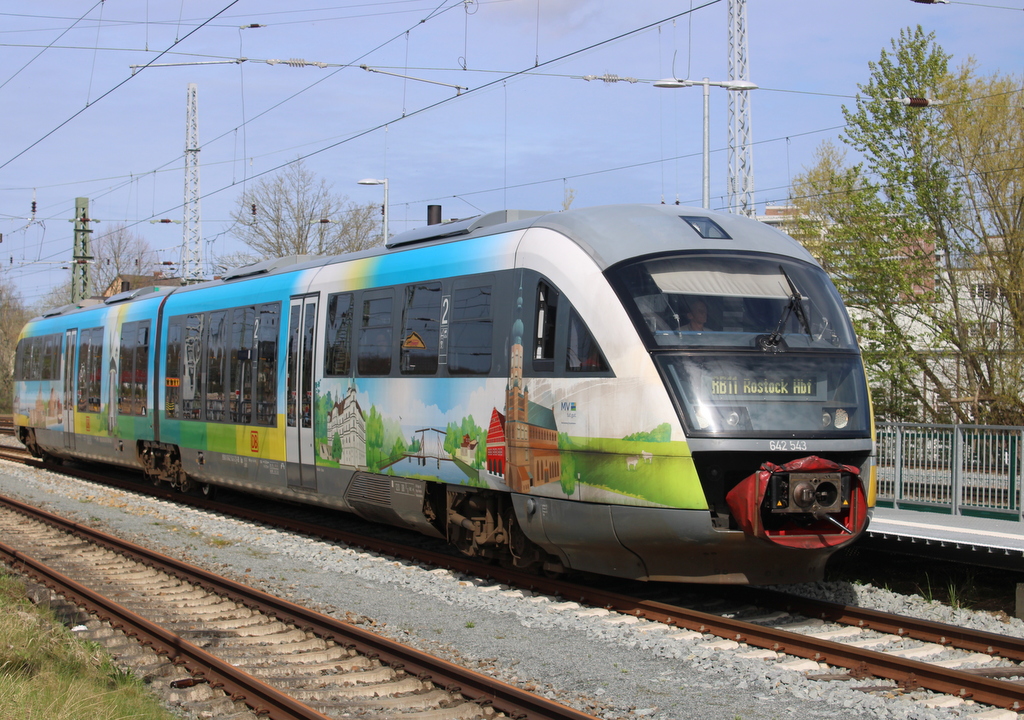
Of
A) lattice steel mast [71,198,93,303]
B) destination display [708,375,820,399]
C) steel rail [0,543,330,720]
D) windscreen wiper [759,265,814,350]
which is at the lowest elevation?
steel rail [0,543,330,720]

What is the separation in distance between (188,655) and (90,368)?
14.6 m

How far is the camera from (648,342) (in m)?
8.20

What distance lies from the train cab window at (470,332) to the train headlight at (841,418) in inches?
125

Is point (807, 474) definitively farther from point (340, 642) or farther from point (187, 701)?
point (187, 701)

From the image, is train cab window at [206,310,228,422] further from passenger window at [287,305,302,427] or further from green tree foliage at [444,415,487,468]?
green tree foliage at [444,415,487,468]

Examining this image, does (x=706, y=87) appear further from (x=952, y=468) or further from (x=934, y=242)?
(x=952, y=468)

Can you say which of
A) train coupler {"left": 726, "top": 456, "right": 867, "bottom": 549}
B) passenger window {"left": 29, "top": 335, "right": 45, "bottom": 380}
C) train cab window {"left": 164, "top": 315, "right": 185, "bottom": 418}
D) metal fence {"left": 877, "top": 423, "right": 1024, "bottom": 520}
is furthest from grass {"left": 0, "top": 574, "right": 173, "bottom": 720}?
passenger window {"left": 29, "top": 335, "right": 45, "bottom": 380}

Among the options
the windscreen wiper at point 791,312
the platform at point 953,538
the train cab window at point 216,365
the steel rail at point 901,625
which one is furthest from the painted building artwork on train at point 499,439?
the train cab window at point 216,365

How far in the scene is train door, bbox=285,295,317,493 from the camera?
12938 millimetres

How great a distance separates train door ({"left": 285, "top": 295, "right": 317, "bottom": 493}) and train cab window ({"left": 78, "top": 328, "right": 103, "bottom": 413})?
27.8ft

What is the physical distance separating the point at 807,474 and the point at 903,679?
5.65ft

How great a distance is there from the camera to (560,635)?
8.16 metres

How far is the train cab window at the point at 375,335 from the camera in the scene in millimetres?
11422

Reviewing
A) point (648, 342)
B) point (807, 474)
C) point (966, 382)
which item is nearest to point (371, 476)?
point (648, 342)
